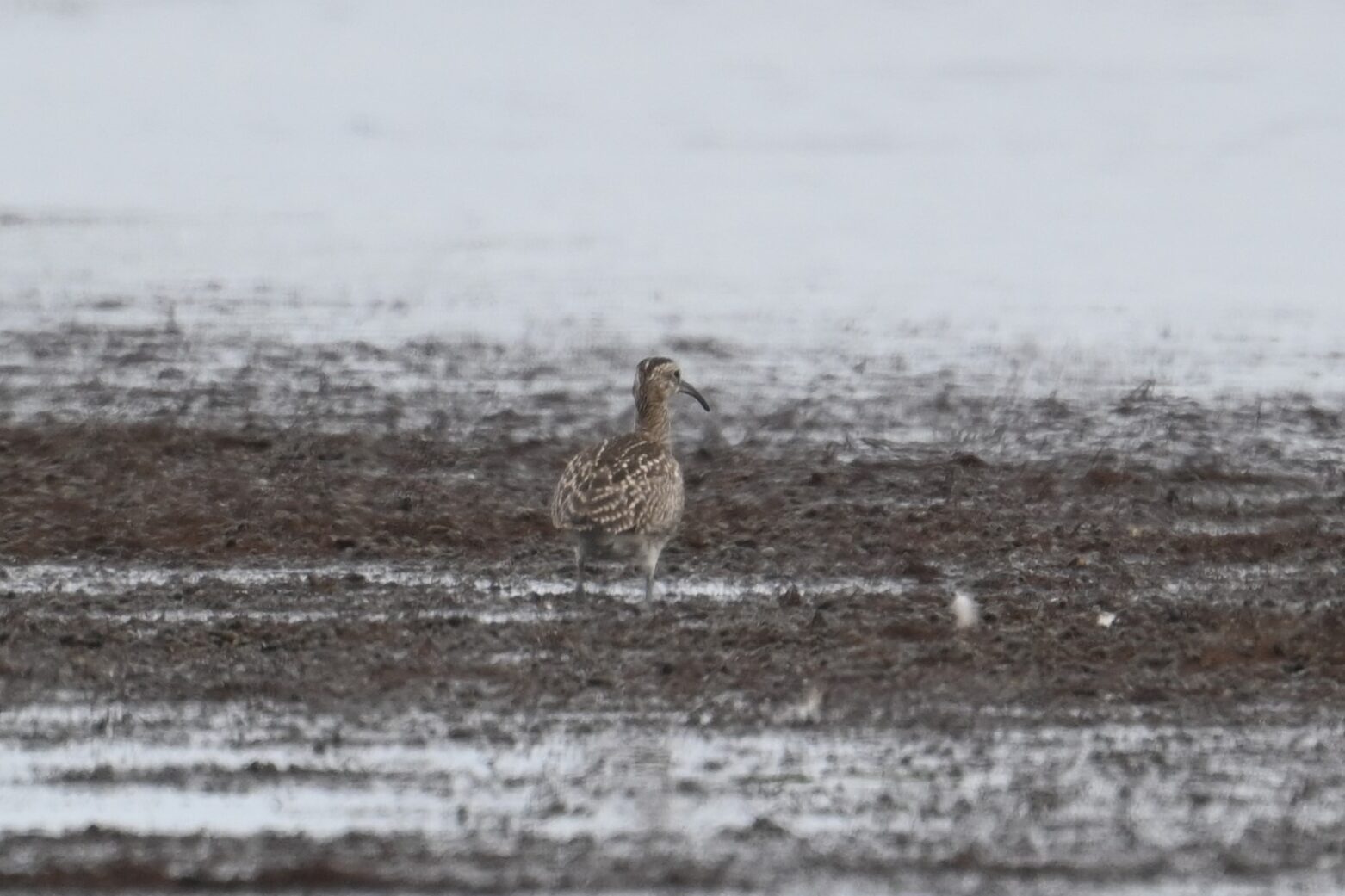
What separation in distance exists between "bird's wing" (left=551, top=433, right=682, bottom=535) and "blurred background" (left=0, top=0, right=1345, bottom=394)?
5.63 metres

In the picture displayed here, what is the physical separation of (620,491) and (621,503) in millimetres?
158

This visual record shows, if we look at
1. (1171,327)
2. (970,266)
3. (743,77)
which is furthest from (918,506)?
(743,77)

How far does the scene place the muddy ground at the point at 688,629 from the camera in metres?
8.62

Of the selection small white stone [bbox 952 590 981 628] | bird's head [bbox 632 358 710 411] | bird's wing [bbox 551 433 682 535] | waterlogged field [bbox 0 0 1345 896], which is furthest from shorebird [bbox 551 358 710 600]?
small white stone [bbox 952 590 981 628]

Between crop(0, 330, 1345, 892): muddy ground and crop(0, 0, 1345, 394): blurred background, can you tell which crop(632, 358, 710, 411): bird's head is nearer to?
crop(0, 330, 1345, 892): muddy ground

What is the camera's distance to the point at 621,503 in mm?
13914

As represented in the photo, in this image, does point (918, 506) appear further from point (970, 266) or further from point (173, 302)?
point (970, 266)

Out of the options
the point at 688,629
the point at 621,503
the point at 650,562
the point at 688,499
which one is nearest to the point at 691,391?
the point at 688,499

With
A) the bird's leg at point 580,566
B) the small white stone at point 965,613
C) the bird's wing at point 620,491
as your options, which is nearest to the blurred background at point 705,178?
the bird's wing at point 620,491

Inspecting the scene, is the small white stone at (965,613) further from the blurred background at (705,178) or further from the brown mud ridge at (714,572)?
the blurred background at (705,178)

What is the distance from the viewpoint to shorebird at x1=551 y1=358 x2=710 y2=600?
45.4 feet

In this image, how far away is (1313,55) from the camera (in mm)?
42062

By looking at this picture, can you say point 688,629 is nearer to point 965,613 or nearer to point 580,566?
point 965,613

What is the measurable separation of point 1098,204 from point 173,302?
41.5ft
